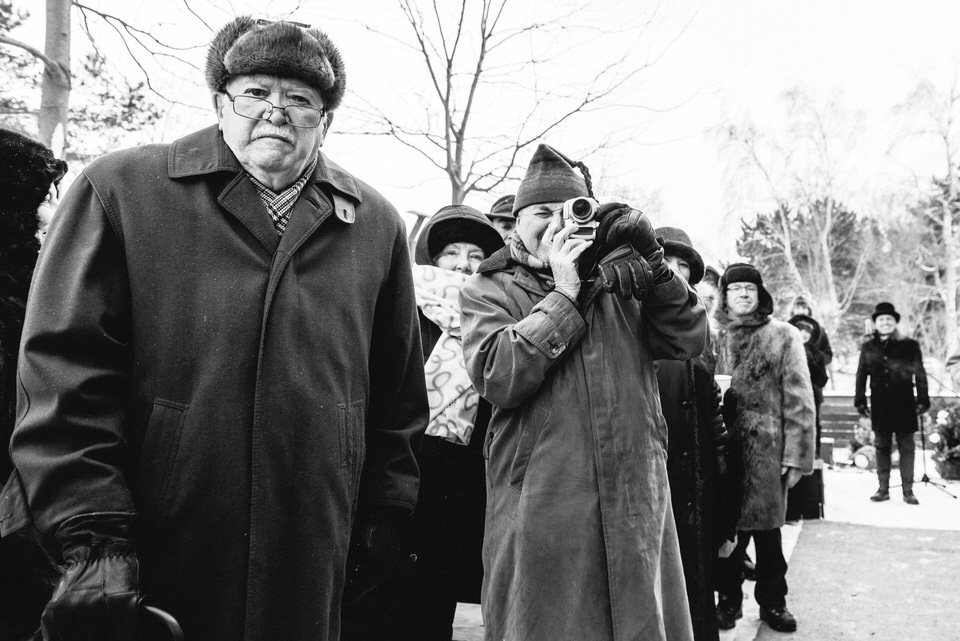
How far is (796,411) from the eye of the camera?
14.1 ft

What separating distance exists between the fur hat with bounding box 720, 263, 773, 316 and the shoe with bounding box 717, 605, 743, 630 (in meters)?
1.71

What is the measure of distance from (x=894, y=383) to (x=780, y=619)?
464 cm

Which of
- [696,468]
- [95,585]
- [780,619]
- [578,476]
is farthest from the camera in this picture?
[780,619]

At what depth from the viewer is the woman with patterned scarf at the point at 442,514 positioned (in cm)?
292

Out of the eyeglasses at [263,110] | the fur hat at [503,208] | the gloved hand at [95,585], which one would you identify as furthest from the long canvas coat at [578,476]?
the fur hat at [503,208]

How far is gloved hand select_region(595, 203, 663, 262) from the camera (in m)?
2.47

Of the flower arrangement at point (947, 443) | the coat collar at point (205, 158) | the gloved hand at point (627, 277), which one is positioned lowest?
the flower arrangement at point (947, 443)

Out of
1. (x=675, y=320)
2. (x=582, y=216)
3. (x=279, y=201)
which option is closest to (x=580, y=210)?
(x=582, y=216)

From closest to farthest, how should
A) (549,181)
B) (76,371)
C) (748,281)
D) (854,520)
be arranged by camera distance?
(76,371), (549,181), (748,281), (854,520)

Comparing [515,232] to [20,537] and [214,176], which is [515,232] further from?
[20,537]

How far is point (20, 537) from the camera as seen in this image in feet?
6.09

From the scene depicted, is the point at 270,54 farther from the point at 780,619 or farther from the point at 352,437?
the point at 780,619

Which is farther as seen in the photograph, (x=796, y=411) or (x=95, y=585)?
(x=796, y=411)

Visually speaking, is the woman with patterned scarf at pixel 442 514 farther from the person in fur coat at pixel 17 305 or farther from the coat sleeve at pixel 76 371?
the coat sleeve at pixel 76 371
